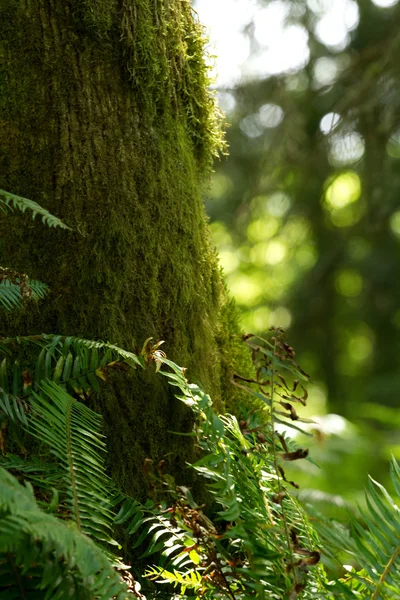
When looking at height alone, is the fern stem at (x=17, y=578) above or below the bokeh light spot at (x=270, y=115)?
below

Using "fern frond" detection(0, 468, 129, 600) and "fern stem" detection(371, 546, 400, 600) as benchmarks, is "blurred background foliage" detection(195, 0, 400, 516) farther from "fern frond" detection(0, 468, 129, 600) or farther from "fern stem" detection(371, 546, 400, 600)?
"fern frond" detection(0, 468, 129, 600)

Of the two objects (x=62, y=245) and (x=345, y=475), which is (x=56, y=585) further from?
(x=345, y=475)

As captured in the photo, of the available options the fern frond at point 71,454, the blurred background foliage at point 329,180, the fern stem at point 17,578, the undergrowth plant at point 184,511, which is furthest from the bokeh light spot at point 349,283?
the fern stem at point 17,578

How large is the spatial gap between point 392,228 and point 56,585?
5744 mm

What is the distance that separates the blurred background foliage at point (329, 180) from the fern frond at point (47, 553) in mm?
3469

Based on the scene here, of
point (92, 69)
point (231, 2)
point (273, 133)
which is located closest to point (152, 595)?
point (92, 69)

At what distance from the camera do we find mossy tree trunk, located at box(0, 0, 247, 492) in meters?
1.98

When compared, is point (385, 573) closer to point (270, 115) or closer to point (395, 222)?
point (270, 115)

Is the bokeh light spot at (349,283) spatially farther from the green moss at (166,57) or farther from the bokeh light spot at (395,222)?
the green moss at (166,57)

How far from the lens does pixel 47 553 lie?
1105mm

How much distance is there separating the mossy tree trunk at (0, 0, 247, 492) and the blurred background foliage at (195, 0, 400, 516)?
2.71 meters

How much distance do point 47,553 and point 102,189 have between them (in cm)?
122

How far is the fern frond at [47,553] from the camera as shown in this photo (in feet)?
3.38

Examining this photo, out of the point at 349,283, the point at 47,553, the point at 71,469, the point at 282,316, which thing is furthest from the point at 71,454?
the point at 349,283
